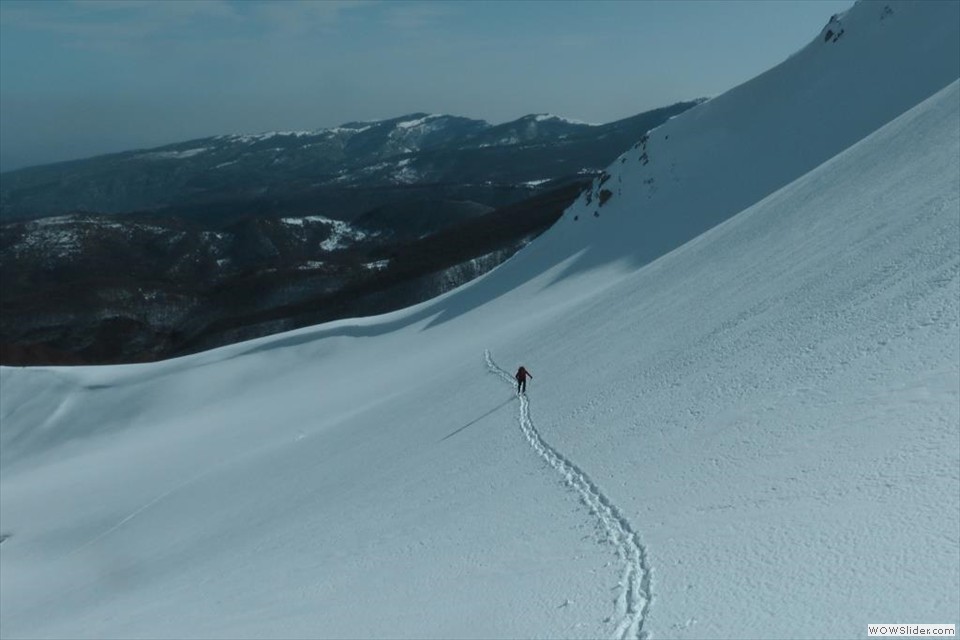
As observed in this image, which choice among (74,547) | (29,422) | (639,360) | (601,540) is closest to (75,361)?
(29,422)

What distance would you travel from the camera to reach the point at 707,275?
25.7 meters

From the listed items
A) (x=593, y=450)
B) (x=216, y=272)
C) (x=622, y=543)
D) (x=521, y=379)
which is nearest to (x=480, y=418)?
(x=521, y=379)

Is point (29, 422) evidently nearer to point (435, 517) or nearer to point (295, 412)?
point (295, 412)

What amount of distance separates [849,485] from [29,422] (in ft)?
133

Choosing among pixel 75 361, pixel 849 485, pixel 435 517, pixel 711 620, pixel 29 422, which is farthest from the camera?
pixel 75 361

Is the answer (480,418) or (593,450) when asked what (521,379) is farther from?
(593,450)

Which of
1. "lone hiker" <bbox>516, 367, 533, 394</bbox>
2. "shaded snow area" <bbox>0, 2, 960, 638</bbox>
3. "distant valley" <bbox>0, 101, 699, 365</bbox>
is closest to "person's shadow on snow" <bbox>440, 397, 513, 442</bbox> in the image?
"shaded snow area" <bbox>0, 2, 960, 638</bbox>

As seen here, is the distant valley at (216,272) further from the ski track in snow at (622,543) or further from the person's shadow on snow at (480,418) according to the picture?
the ski track in snow at (622,543)

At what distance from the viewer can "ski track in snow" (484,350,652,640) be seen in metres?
8.27

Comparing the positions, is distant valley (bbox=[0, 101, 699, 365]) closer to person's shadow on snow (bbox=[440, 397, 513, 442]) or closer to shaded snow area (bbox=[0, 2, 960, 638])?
shaded snow area (bbox=[0, 2, 960, 638])

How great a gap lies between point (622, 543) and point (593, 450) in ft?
15.9

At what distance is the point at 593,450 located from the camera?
15.3m

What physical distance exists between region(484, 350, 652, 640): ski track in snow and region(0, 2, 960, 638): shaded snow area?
5cm

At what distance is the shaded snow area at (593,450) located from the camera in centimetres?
876
